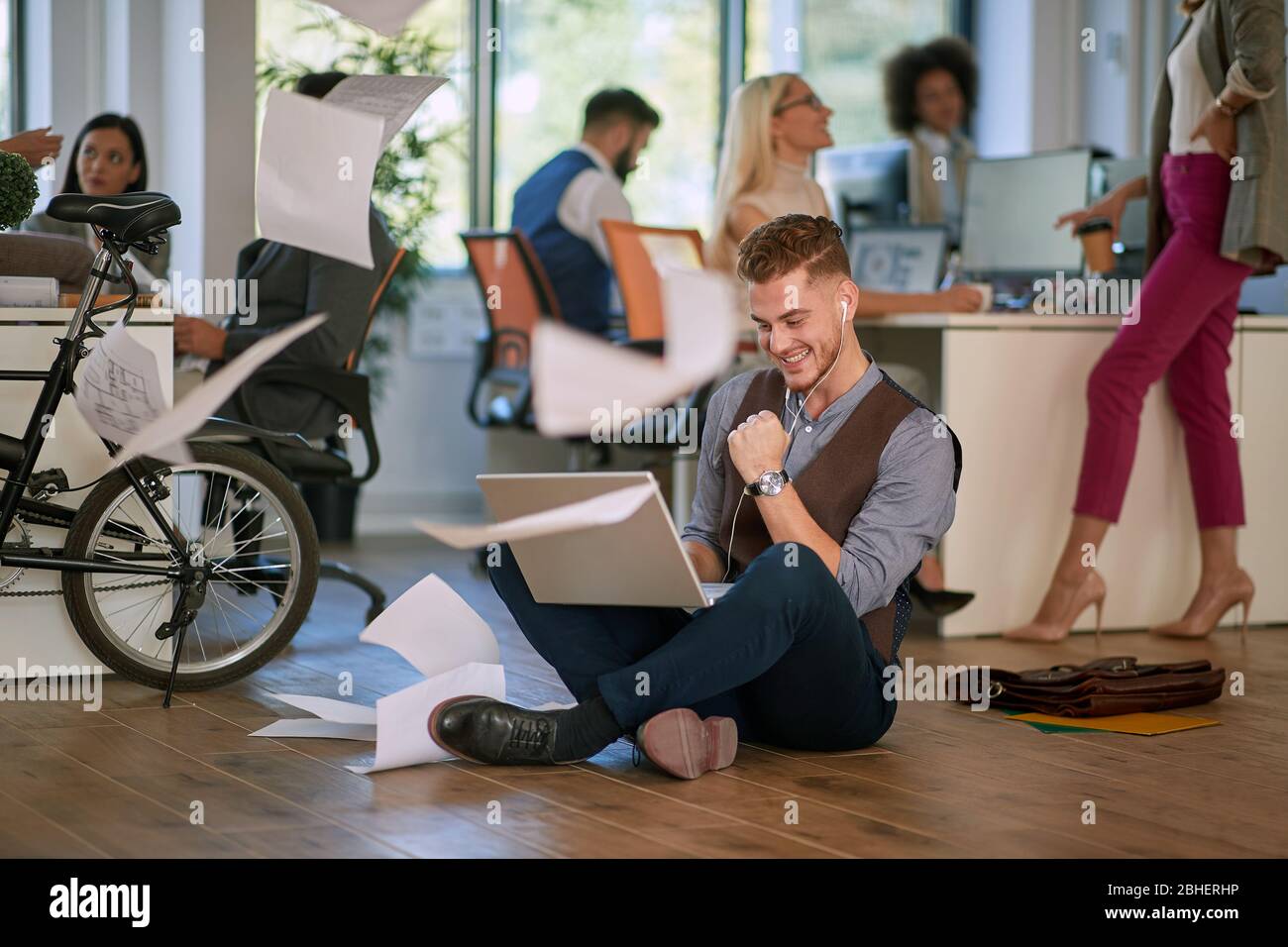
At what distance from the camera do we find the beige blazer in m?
3.69

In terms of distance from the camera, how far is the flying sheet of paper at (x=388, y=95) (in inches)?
103

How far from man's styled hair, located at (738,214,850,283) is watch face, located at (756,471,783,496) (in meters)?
0.29

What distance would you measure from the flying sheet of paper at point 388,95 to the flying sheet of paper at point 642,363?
1.38 ft

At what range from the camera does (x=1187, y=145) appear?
3.90 m

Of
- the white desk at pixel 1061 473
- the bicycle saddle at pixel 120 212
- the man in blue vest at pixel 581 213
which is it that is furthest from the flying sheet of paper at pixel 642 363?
the bicycle saddle at pixel 120 212

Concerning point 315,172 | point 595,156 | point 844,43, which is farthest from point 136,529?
point 844,43

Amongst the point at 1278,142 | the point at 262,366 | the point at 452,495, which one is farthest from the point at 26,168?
the point at 452,495

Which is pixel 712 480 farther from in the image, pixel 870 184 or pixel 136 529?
pixel 870 184

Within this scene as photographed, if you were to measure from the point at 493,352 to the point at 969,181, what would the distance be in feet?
5.19

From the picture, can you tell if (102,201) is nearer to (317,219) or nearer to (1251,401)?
(317,219)

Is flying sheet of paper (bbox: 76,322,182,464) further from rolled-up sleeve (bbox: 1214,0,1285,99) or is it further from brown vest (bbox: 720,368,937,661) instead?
rolled-up sleeve (bbox: 1214,0,1285,99)

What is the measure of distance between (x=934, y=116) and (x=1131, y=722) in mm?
3303

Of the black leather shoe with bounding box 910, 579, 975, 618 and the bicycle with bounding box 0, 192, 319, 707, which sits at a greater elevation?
the bicycle with bounding box 0, 192, 319, 707

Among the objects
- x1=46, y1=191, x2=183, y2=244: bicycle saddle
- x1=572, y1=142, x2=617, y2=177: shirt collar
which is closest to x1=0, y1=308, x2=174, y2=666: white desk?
x1=46, y1=191, x2=183, y2=244: bicycle saddle
